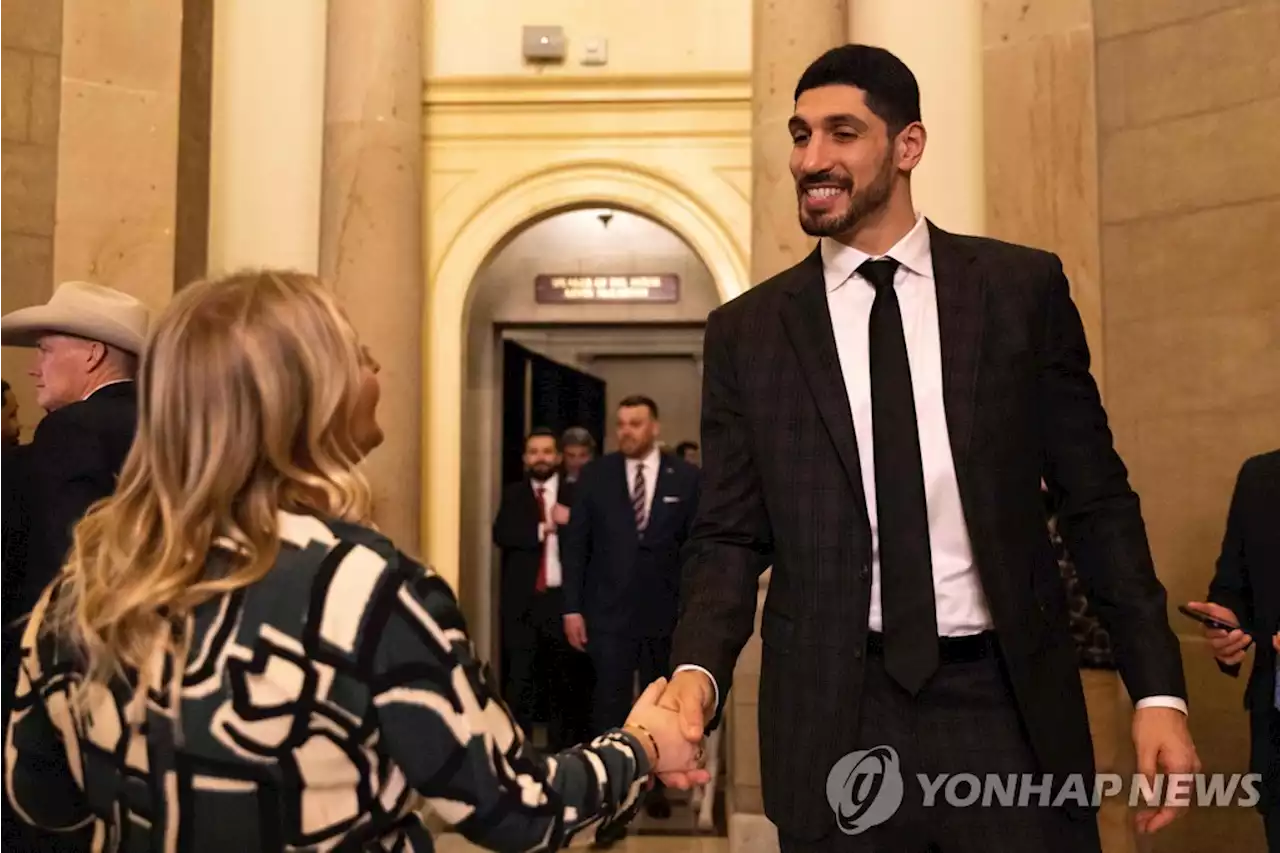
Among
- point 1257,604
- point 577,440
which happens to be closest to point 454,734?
point 1257,604

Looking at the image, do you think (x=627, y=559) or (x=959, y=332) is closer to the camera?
(x=959, y=332)

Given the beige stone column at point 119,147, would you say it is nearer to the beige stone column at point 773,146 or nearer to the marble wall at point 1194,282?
the beige stone column at point 773,146

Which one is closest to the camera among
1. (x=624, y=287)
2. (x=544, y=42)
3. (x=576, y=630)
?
(x=576, y=630)

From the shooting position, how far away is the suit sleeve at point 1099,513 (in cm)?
181

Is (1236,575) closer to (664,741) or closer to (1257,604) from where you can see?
(1257,604)

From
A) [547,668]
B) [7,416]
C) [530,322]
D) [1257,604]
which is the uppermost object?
[530,322]

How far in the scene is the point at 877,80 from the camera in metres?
2.02

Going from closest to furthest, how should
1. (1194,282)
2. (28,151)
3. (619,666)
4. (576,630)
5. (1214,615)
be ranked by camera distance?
(1214,615) → (1194,282) → (28,151) → (619,666) → (576,630)

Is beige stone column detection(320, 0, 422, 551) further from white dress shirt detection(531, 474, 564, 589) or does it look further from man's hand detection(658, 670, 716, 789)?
man's hand detection(658, 670, 716, 789)

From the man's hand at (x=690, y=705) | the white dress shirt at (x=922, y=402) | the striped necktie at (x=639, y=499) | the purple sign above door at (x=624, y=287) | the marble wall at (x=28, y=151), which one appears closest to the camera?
the man's hand at (x=690, y=705)

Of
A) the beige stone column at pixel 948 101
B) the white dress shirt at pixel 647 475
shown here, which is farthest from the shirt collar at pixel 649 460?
the beige stone column at pixel 948 101

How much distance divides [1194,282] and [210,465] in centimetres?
367

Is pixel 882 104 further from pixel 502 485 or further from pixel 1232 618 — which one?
pixel 502 485

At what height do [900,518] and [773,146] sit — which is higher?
[773,146]
